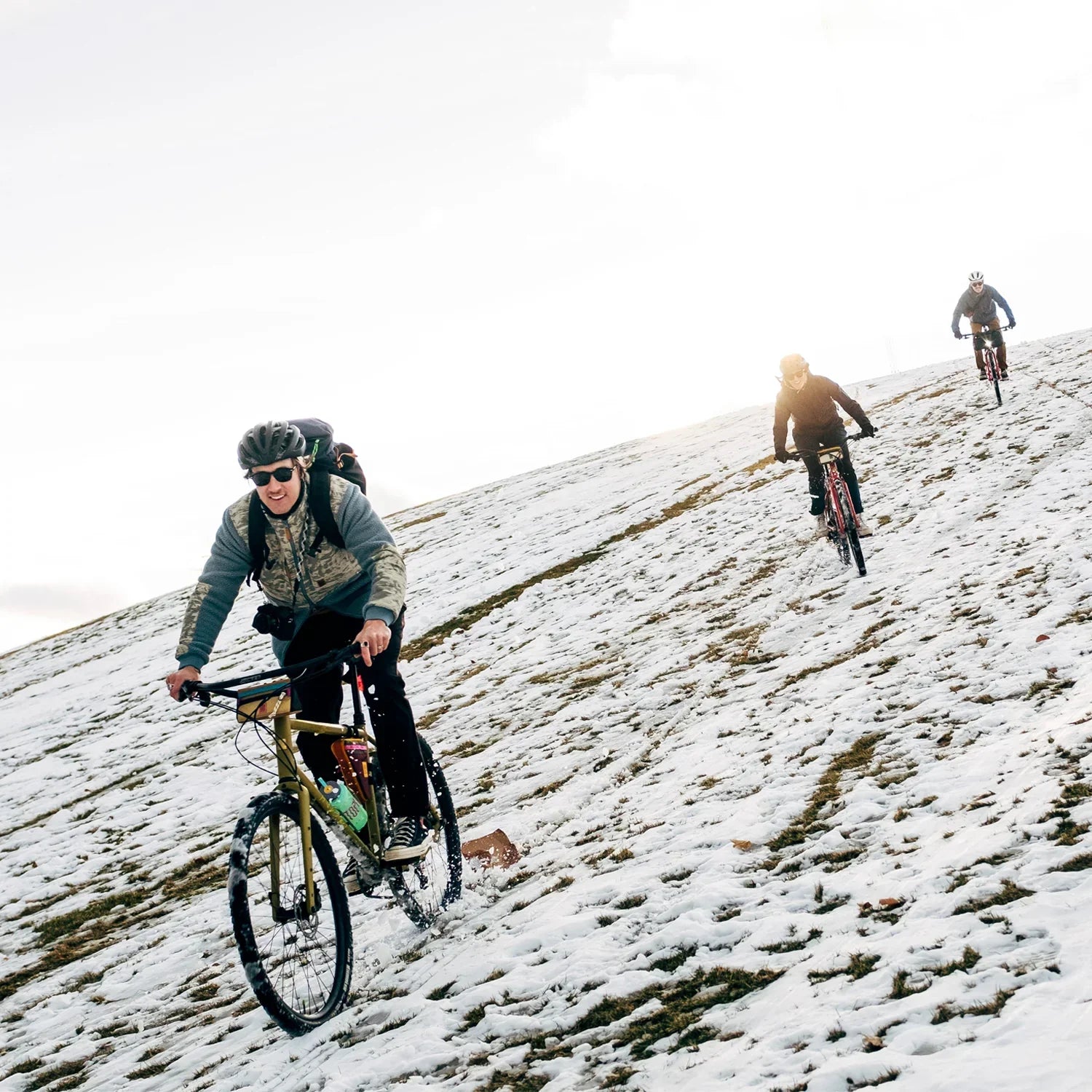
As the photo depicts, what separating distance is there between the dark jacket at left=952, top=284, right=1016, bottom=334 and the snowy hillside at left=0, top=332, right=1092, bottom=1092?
19.1 ft

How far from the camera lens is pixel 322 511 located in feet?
18.7

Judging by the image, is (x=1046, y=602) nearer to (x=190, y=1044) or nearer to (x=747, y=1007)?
(x=747, y=1007)

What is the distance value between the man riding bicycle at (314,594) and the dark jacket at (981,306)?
20.9 meters

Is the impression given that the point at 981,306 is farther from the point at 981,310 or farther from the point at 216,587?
the point at 216,587

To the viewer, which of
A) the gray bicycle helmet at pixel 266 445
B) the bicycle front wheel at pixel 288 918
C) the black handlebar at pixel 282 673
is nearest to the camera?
the bicycle front wheel at pixel 288 918

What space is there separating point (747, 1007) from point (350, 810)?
2.55m

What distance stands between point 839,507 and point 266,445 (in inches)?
390

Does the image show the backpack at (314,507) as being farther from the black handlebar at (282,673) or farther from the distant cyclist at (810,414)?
the distant cyclist at (810,414)

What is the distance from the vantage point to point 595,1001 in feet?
15.6

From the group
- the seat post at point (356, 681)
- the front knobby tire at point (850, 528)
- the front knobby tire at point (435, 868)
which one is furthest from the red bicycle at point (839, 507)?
the seat post at point (356, 681)

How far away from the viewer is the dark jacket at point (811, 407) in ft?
43.9

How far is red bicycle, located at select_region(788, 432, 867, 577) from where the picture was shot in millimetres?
13094

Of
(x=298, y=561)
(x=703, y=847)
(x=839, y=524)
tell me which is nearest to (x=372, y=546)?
(x=298, y=561)

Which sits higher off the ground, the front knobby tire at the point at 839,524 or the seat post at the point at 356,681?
the seat post at the point at 356,681
